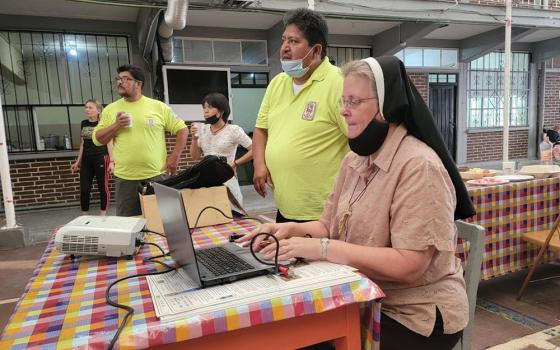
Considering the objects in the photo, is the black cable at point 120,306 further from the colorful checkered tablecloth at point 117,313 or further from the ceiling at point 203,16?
the ceiling at point 203,16

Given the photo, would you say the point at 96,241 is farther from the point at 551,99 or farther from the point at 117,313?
the point at 551,99

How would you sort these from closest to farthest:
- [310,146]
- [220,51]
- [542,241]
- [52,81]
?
[310,146], [542,241], [52,81], [220,51]

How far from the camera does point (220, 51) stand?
681cm

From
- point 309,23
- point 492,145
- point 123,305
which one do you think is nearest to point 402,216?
point 123,305

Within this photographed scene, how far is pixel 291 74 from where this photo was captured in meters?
1.96

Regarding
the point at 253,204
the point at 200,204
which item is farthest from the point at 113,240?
the point at 253,204

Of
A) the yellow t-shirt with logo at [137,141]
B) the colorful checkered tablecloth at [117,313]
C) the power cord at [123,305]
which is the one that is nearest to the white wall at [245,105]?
the yellow t-shirt with logo at [137,141]

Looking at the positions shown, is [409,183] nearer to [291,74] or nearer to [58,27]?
[291,74]

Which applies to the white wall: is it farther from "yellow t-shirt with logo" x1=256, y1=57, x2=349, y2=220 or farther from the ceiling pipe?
"yellow t-shirt with logo" x1=256, y1=57, x2=349, y2=220

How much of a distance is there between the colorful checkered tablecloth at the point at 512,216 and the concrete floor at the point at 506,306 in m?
0.19

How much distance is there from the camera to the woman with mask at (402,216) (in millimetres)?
1080

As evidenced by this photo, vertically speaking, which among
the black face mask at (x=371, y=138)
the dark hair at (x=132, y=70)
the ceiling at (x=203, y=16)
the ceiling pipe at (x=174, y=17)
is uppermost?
the ceiling at (x=203, y=16)

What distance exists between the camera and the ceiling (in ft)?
17.2

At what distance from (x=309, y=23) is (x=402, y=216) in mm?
1134
